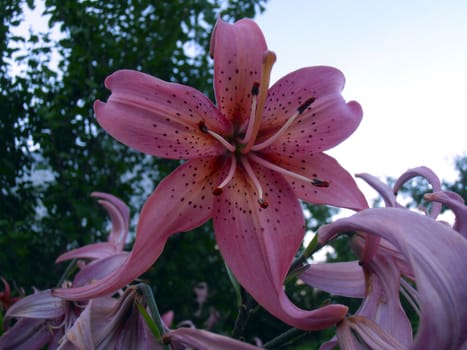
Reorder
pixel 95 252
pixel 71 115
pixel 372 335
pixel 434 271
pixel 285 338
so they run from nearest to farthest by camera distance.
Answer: pixel 434 271, pixel 372 335, pixel 285 338, pixel 95 252, pixel 71 115

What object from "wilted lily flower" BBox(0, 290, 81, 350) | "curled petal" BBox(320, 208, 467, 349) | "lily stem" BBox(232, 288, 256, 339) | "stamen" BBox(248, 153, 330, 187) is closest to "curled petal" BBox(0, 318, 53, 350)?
"wilted lily flower" BBox(0, 290, 81, 350)

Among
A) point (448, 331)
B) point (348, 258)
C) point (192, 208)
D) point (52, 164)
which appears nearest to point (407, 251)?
point (448, 331)

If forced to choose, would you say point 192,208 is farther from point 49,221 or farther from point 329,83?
point 49,221

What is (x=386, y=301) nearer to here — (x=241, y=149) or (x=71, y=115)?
(x=241, y=149)

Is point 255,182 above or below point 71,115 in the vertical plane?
below

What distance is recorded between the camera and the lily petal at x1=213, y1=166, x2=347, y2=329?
0.40 m

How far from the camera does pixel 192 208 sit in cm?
53

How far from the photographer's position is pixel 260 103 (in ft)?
1.84

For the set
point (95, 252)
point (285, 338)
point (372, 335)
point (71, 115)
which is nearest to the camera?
point (372, 335)

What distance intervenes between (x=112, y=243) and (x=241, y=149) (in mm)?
275

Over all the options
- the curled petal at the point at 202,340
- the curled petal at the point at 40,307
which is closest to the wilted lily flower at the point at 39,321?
the curled petal at the point at 40,307

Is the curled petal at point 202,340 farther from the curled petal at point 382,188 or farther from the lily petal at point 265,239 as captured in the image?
the curled petal at point 382,188

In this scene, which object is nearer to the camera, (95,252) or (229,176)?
(229,176)

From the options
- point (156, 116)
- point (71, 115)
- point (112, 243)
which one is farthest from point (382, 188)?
point (71, 115)
